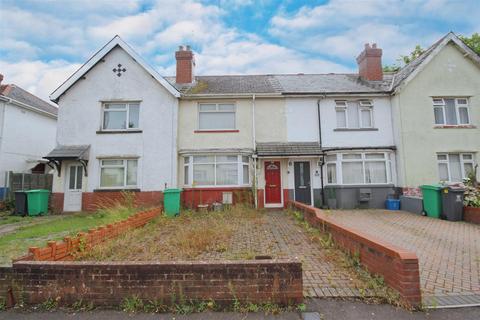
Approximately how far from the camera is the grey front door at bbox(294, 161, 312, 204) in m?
12.6

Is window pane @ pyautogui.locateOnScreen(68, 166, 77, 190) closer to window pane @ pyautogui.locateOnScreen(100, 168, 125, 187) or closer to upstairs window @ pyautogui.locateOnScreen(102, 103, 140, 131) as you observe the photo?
window pane @ pyautogui.locateOnScreen(100, 168, 125, 187)

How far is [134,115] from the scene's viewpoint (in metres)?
12.6

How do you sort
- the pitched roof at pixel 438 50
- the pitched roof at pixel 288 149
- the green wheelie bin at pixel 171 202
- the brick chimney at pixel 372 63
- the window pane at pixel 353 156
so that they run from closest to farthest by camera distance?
the green wheelie bin at pixel 171 202, the pitched roof at pixel 288 149, the pitched roof at pixel 438 50, the window pane at pixel 353 156, the brick chimney at pixel 372 63

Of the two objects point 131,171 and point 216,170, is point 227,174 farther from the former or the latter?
point 131,171

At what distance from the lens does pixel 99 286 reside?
347cm

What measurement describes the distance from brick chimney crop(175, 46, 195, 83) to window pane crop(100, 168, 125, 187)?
6.00 meters

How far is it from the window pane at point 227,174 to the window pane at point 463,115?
457 inches

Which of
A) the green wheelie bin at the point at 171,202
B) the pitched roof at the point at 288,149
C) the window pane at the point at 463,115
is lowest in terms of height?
the green wheelie bin at the point at 171,202

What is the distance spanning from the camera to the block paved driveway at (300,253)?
385 cm

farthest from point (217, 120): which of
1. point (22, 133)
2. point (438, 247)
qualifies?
point (22, 133)

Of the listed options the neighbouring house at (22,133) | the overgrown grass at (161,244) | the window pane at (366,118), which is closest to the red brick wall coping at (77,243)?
the overgrown grass at (161,244)

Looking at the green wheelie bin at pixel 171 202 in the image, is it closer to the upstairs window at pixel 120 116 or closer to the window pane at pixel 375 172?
the upstairs window at pixel 120 116

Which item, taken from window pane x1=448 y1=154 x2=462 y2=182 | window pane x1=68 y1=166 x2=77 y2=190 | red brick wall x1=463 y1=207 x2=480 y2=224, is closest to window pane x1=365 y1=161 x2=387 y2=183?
window pane x1=448 y1=154 x2=462 y2=182

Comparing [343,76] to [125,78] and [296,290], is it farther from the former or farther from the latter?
[296,290]
